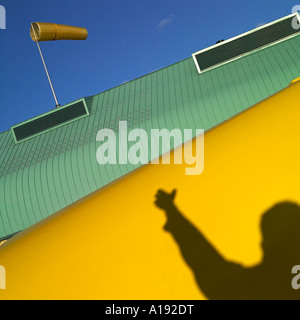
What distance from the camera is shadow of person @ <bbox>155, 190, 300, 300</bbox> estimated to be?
153cm

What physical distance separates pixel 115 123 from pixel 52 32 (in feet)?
27.5

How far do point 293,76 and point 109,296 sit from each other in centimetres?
1353

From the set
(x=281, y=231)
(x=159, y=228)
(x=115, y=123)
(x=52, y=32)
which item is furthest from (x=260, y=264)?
(x=52, y=32)

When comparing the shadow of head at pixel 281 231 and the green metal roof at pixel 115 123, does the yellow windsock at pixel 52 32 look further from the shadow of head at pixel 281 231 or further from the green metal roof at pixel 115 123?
the shadow of head at pixel 281 231

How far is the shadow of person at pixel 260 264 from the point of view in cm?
153

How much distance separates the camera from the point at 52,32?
18016mm

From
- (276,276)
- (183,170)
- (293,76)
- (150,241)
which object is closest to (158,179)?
(183,170)

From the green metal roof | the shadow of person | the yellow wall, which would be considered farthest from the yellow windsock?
the shadow of person

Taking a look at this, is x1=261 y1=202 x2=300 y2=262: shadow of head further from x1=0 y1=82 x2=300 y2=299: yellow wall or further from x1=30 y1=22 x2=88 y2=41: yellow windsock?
x1=30 y1=22 x2=88 y2=41: yellow windsock

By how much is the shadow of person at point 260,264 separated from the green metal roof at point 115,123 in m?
10.3

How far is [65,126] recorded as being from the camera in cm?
1556

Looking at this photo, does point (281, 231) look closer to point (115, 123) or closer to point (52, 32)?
point (115, 123)

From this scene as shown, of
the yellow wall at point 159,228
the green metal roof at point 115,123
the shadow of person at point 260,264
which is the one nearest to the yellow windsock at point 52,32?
the green metal roof at point 115,123
